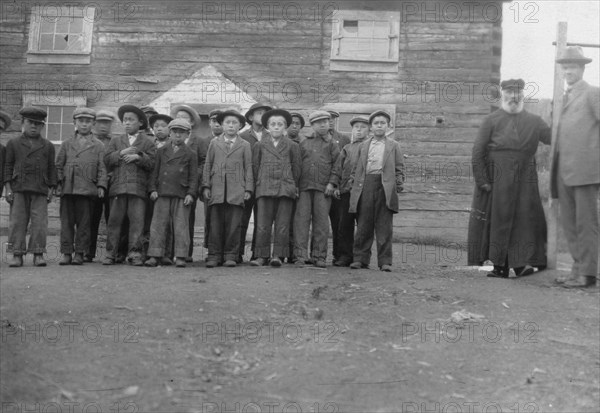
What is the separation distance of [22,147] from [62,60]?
644cm

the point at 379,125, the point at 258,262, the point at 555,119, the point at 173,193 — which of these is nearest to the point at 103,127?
the point at 173,193

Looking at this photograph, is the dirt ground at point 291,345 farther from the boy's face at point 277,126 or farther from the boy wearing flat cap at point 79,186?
the boy's face at point 277,126

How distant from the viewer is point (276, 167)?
8.28 m

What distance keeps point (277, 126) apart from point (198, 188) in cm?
117

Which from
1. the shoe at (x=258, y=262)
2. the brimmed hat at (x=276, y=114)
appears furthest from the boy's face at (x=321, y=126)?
the shoe at (x=258, y=262)

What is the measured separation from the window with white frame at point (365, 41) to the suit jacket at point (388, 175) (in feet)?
18.5

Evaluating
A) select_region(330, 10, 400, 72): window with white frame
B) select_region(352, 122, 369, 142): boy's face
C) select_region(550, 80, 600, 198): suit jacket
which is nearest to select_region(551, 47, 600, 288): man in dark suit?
select_region(550, 80, 600, 198): suit jacket

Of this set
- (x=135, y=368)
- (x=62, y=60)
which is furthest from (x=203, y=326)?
(x=62, y=60)

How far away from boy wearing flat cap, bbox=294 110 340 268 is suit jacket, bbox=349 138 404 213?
0.31 metres

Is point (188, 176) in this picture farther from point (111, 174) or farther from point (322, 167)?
point (322, 167)

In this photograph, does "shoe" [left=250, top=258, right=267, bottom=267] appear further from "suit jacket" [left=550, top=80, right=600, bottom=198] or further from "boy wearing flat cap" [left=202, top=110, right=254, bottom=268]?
"suit jacket" [left=550, top=80, right=600, bottom=198]

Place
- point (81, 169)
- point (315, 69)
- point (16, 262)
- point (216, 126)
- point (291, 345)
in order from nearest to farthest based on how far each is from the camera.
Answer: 1. point (291, 345)
2. point (16, 262)
3. point (81, 169)
4. point (216, 126)
5. point (315, 69)

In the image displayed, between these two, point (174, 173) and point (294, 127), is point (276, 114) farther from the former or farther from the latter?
point (174, 173)

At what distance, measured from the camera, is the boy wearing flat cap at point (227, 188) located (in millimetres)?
8211
